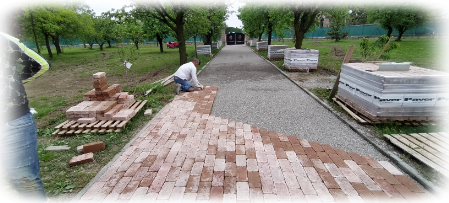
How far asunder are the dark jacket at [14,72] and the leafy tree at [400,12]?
116 ft

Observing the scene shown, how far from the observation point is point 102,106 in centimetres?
496

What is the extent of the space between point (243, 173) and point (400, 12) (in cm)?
3475

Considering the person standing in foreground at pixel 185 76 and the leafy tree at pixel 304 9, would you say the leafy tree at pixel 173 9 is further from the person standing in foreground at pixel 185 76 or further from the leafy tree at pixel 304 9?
the leafy tree at pixel 304 9

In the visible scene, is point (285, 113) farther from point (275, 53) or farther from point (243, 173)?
point (275, 53)

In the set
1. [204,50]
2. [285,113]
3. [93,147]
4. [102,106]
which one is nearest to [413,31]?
[204,50]

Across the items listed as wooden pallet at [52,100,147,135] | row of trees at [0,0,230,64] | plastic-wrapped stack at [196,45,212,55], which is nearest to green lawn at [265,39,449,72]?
row of trees at [0,0,230,64]

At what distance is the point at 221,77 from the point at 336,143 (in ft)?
23.6

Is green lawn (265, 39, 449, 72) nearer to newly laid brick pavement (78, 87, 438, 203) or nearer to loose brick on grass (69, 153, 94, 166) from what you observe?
newly laid brick pavement (78, 87, 438, 203)

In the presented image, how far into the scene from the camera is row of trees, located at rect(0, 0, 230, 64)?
11250mm

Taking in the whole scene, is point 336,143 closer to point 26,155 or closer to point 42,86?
point 26,155

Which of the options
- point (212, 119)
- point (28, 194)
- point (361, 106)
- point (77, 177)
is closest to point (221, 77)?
point (212, 119)

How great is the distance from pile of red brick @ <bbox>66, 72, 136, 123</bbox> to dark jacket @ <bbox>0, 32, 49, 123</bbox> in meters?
2.81

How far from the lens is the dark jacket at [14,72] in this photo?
5.88 ft

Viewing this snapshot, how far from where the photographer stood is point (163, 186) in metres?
2.82
